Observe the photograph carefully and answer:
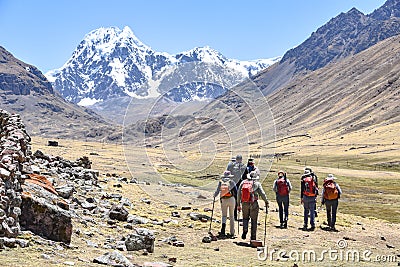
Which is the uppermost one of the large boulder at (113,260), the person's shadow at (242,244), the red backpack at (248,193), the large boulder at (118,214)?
the red backpack at (248,193)

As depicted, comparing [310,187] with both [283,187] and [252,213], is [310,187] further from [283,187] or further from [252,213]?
[252,213]

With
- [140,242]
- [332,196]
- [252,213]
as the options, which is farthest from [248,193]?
[332,196]

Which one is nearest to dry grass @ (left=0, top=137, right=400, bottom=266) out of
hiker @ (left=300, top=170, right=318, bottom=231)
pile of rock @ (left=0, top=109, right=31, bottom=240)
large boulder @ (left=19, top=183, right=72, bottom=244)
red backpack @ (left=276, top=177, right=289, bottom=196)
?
large boulder @ (left=19, top=183, right=72, bottom=244)

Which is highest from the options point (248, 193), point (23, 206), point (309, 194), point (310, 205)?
point (248, 193)

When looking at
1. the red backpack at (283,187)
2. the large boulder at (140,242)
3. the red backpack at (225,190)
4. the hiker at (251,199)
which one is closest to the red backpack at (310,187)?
the red backpack at (283,187)

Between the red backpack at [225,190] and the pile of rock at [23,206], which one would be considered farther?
the red backpack at [225,190]

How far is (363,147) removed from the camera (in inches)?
6924

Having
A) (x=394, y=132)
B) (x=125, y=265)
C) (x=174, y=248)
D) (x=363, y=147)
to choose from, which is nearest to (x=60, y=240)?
(x=125, y=265)

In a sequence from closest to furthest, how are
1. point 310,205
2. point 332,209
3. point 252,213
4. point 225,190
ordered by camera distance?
1. point 252,213
2. point 225,190
3. point 310,205
4. point 332,209

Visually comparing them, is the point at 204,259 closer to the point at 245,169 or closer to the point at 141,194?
the point at 245,169

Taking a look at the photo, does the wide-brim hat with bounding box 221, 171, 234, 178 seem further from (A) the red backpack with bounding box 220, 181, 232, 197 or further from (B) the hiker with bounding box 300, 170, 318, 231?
(B) the hiker with bounding box 300, 170, 318, 231

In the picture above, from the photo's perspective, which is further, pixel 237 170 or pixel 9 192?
pixel 237 170

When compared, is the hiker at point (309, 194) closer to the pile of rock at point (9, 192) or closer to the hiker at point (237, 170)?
the hiker at point (237, 170)

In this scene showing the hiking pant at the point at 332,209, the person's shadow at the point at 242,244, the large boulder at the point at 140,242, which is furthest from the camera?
the hiking pant at the point at 332,209
